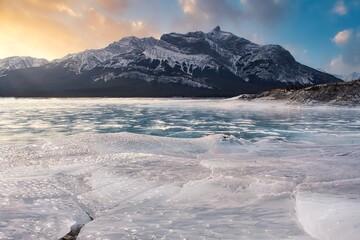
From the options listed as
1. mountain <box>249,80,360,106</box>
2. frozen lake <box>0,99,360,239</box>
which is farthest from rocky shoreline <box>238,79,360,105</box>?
frozen lake <box>0,99,360,239</box>

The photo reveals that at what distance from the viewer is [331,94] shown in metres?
54.5

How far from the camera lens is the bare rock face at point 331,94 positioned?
5147 centimetres

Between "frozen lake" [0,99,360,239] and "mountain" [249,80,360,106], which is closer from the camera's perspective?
"frozen lake" [0,99,360,239]

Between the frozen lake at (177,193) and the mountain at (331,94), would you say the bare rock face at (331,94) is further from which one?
the frozen lake at (177,193)

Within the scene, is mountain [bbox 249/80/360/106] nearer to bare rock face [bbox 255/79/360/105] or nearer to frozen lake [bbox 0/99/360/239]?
bare rock face [bbox 255/79/360/105]

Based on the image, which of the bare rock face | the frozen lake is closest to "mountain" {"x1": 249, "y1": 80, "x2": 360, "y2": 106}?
the bare rock face

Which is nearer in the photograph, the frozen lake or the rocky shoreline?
the frozen lake

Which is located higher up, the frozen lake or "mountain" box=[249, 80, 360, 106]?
"mountain" box=[249, 80, 360, 106]

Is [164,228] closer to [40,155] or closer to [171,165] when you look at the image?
[171,165]

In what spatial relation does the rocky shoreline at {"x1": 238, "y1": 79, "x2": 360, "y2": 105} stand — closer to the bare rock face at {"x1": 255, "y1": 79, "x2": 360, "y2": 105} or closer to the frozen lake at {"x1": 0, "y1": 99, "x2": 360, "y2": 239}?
the bare rock face at {"x1": 255, "y1": 79, "x2": 360, "y2": 105}

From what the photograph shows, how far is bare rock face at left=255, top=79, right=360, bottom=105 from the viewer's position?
51.5m

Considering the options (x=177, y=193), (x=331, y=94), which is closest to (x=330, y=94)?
(x=331, y=94)

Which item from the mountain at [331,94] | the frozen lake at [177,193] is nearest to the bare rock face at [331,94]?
the mountain at [331,94]

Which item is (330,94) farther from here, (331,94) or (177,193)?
(177,193)
